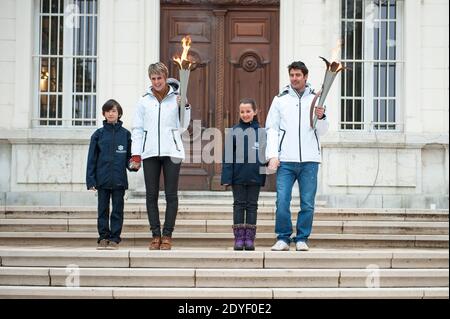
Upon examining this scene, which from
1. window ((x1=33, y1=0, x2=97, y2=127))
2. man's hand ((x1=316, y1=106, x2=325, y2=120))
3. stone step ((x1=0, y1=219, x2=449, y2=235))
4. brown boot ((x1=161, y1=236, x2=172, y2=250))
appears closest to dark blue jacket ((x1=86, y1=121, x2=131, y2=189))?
brown boot ((x1=161, y1=236, x2=172, y2=250))

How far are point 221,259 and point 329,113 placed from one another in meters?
5.14

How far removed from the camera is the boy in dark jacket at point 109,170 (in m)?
9.43

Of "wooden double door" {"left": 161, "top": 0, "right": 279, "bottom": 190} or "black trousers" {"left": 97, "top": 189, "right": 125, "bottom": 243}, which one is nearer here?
"black trousers" {"left": 97, "top": 189, "right": 125, "bottom": 243}

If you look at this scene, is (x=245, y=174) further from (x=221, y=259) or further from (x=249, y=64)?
(x=249, y=64)

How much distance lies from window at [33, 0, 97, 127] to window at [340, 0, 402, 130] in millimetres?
3908

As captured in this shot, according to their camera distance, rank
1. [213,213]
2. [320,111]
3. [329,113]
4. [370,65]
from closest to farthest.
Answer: [320,111] < [213,213] < [329,113] < [370,65]

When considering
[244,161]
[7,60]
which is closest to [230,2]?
[7,60]

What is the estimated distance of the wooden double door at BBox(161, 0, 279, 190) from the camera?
13.4m

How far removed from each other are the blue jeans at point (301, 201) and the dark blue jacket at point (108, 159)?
67.9 inches

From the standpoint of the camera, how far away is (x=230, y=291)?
26.3ft

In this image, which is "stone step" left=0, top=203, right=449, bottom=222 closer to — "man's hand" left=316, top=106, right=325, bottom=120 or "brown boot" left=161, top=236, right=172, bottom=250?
"brown boot" left=161, top=236, right=172, bottom=250

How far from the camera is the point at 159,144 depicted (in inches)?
359

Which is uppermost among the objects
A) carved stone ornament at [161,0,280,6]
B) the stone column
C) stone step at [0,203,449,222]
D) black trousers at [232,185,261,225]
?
carved stone ornament at [161,0,280,6]

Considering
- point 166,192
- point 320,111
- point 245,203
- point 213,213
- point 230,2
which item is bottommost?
point 213,213
